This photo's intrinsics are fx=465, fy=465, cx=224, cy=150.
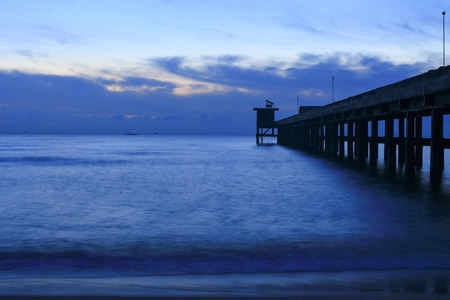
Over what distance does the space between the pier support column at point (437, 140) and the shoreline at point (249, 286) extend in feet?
37.5

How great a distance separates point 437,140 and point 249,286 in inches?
534

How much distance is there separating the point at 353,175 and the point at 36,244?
50.9ft

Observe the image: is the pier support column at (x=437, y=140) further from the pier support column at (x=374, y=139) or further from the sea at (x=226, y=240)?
the pier support column at (x=374, y=139)

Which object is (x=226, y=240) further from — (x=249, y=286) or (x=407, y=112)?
(x=407, y=112)

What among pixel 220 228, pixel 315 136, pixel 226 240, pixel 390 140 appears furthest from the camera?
pixel 315 136

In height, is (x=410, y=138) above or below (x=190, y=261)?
above

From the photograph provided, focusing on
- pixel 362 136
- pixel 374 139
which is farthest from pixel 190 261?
pixel 362 136

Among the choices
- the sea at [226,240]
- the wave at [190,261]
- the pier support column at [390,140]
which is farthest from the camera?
the pier support column at [390,140]

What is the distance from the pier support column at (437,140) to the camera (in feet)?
51.8

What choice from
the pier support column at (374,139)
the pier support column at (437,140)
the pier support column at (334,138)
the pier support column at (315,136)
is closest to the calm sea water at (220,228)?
the pier support column at (437,140)

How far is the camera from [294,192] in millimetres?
15703

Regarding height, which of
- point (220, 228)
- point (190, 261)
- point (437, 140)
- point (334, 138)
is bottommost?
point (220, 228)

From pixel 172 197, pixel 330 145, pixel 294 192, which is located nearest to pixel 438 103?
pixel 294 192

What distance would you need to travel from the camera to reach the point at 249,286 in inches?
191
